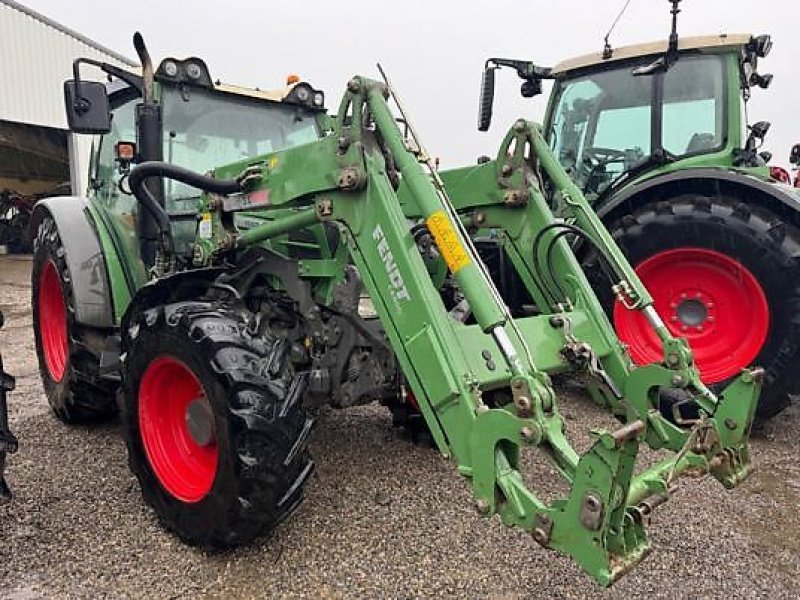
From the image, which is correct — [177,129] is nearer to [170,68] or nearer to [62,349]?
[170,68]

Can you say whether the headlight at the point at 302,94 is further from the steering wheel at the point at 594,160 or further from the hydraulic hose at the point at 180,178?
the steering wheel at the point at 594,160

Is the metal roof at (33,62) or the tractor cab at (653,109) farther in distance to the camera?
the metal roof at (33,62)

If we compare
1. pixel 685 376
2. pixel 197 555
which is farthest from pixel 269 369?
pixel 685 376

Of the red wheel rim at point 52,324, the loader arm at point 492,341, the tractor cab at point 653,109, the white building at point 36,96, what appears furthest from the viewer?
the white building at point 36,96

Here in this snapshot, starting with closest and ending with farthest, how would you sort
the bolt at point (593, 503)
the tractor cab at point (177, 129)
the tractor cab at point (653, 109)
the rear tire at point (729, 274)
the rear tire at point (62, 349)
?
1. the bolt at point (593, 503)
2. the tractor cab at point (177, 129)
3. the rear tire at point (62, 349)
4. the rear tire at point (729, 274)
5. the tractor cab at point (653, 109)

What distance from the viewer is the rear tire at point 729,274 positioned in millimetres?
3924

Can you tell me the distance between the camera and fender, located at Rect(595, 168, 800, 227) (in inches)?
158

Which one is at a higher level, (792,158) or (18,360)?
(792,158)

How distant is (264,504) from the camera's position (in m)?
2.43

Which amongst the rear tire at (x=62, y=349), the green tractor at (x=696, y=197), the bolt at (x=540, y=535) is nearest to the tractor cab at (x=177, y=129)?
the rear tire at (x=62, y=349)

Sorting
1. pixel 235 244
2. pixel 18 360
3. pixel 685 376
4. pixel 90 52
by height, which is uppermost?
pixel 90 52

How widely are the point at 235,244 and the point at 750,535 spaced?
2678 mm

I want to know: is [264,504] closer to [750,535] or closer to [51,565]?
[51,565]

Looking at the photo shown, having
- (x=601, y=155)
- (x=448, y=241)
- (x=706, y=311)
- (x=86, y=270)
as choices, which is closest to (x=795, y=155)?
(x=601, y=155)
